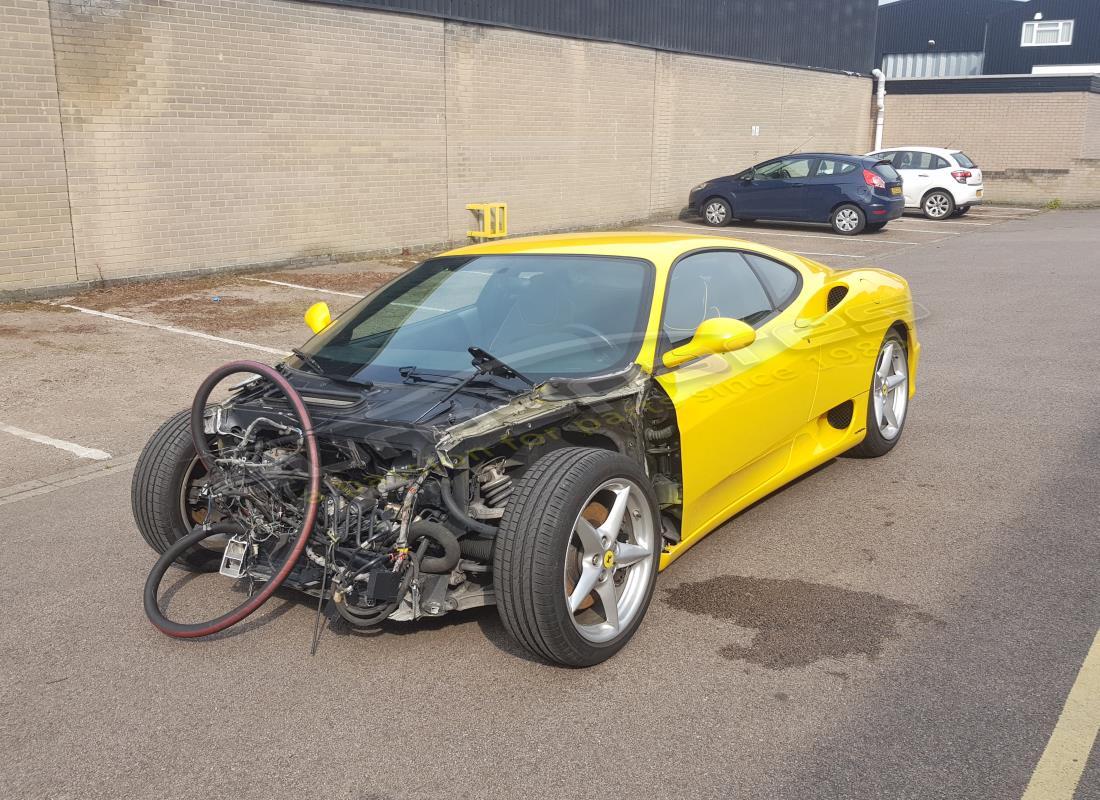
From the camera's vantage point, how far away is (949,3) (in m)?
52.5

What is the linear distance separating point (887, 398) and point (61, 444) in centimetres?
527

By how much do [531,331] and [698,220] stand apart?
20.4 metres

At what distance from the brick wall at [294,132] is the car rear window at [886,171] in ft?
15.3

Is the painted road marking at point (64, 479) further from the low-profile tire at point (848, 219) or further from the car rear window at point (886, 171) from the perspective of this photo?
the car rear window at point (886, 171)

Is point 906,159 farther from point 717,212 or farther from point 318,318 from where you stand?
point 318,318

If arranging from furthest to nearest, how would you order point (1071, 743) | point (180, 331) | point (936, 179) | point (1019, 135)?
point (1019, 135) < point (936, 179) < point (180, 331) < point (1071, 743)

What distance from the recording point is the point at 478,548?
150 inches

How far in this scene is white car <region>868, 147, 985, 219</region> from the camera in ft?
82.3

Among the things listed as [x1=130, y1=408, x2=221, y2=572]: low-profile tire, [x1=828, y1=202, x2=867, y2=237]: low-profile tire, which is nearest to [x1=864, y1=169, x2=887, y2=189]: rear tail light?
[x1=828, y1=202, x2=867, y2=237]: low-profile tire

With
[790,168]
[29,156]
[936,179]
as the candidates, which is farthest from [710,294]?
[936,179]

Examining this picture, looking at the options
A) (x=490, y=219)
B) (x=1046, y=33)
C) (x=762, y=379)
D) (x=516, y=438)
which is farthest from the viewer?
(x=1046, y=33)

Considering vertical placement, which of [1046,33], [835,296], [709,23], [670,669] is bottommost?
[670,669]

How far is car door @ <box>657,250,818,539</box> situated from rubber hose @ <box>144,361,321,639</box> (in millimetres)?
1477

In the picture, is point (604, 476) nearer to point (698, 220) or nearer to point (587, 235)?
point (587, 235)
